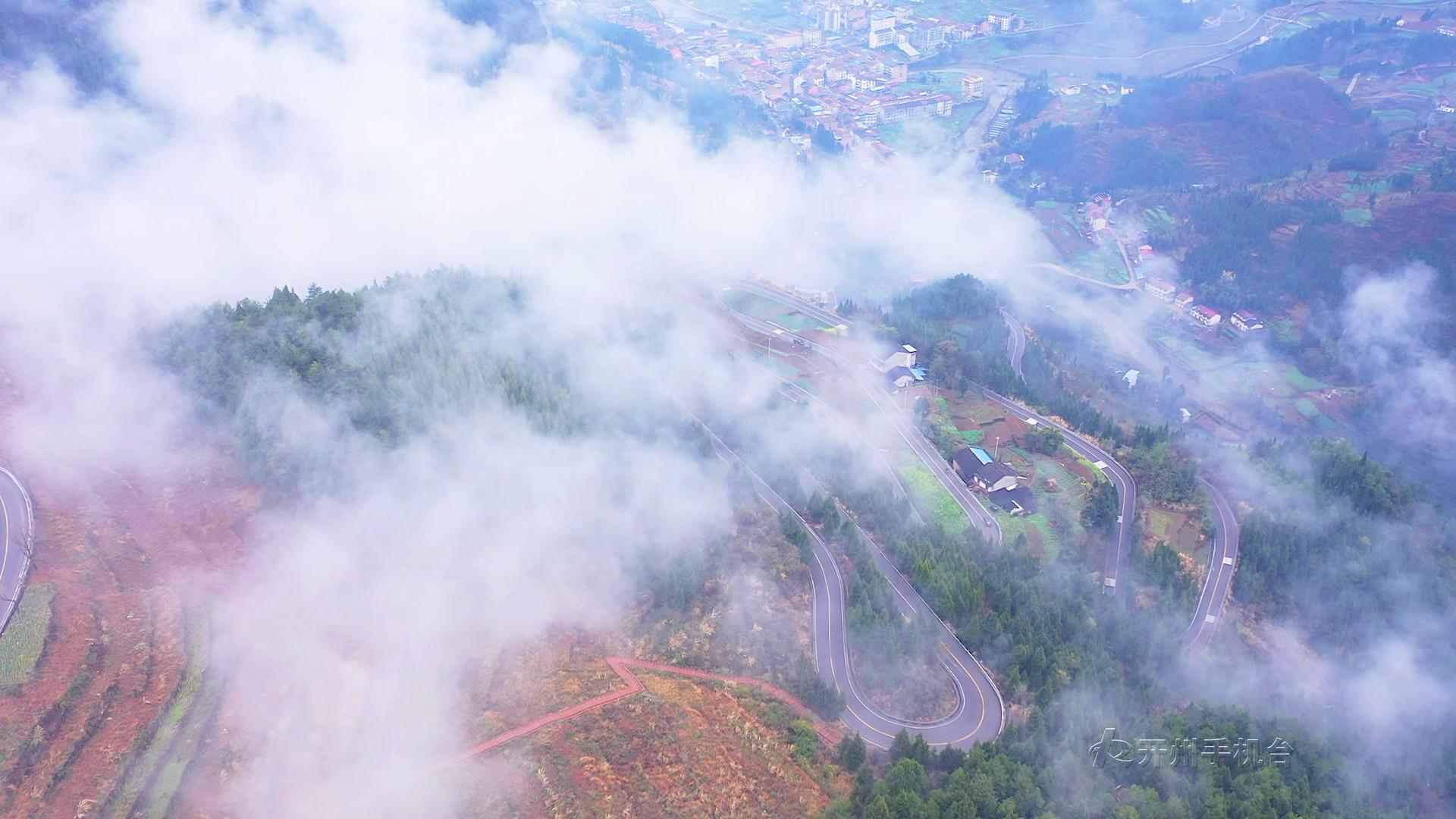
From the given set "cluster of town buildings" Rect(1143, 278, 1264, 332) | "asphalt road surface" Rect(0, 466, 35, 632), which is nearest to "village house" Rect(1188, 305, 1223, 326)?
"cluster of town buildings" Rect(1143, 278, 1264, 332)

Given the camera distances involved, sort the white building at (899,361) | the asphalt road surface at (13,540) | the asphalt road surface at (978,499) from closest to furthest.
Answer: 1. the asphalt road surface at (13,540)
2. the asphalt road surface at (978,499)
3. the white building at (899,361)

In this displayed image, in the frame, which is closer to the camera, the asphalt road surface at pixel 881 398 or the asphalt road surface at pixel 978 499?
the asphalt road surface at pixel 978 499

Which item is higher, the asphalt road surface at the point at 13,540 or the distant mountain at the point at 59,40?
the distant mountain at the point at 59,40

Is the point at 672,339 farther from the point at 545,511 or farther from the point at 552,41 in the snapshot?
the point at 552,41

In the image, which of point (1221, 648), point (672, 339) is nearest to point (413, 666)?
point (672, 339)

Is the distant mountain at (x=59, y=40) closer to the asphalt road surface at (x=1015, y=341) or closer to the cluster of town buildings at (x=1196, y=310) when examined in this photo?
the asphalt road surface at (x=1015, y=341)

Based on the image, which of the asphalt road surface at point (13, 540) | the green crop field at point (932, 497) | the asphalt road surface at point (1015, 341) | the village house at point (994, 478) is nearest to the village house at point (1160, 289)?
the asphalt road surface at point (1015, 341)

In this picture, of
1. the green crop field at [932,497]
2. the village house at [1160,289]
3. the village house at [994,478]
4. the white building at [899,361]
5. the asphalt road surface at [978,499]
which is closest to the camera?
the asphalt road surface at [978,499]
